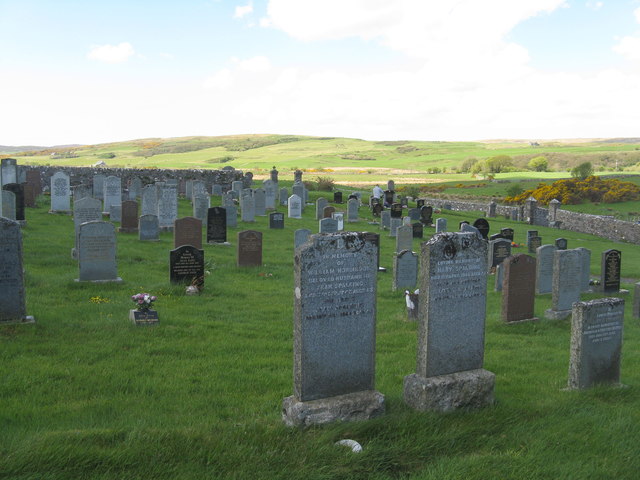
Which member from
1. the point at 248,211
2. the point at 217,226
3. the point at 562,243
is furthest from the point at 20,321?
the point at 562,243

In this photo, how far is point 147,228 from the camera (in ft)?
62.3

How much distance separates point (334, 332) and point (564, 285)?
7.96 metres

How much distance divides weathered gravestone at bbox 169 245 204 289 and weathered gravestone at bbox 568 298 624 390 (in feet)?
25.5

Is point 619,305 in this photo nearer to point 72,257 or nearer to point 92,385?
point 92,385

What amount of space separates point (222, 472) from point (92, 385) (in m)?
2.84

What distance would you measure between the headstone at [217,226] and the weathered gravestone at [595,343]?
1394cm

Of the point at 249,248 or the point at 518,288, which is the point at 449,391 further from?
the point at 249,248

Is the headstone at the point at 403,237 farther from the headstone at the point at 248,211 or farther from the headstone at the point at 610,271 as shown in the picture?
the headstone at the point at 248,211

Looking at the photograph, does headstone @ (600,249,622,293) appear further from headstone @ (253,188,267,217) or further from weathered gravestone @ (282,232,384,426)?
headstone @ (253,188,267,217)

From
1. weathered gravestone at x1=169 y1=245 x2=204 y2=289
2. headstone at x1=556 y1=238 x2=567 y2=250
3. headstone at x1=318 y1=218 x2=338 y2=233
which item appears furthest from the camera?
headstone at x1=556 y1=238 x2=567 y2=250

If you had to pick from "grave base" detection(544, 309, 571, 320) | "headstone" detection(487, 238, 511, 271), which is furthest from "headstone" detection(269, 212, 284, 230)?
"grave base" detection(544, 309, 571, 320)

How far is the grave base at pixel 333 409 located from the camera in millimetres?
5738

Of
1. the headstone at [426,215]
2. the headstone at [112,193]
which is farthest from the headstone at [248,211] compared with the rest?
the headstone at [426,215]

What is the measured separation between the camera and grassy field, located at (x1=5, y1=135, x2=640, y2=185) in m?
97.1
